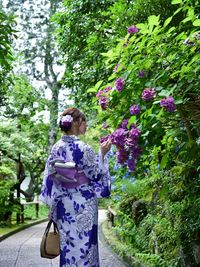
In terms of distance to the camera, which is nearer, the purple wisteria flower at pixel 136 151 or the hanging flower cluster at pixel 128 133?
the hanging flower cluster at pixel 128 133

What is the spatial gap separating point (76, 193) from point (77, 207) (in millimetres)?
116

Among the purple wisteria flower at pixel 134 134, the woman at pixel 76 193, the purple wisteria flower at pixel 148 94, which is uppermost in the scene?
the purple wisteria flower at pixel 148 94

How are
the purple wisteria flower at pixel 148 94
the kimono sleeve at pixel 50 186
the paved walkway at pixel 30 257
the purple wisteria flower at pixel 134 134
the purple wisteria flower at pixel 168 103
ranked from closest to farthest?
1. the purple wisteria flower at pixel 168 103
2. the purple wisteria flower at pixel 148 94
3. the purple wisteria flower at pixel 134 134
4. the kimono sleeve at pixel 50 186
5. the paved walkway at pixel 30 257

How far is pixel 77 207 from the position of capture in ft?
12.8

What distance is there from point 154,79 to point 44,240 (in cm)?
161

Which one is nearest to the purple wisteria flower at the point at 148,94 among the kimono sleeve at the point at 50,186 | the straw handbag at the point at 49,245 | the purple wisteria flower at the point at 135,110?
the purple wisteria flower at the point at 135,110

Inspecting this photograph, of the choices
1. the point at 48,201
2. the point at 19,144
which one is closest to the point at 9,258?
the point at 48,201

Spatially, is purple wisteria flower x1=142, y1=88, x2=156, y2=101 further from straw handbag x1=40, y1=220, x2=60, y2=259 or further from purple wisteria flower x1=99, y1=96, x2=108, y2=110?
straw handbag x1=40, y1=220, x2=60, y2=259

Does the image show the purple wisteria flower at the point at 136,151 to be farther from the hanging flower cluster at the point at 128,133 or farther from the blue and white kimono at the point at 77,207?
the blue and white kimono at the point at 77,207

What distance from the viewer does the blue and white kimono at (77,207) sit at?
3883 millimetres

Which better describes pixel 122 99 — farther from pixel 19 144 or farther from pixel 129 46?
pixel 19 144

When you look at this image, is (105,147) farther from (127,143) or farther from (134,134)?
(134,134)

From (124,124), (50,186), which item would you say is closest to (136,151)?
(124,124)

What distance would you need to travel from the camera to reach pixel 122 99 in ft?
12.8
